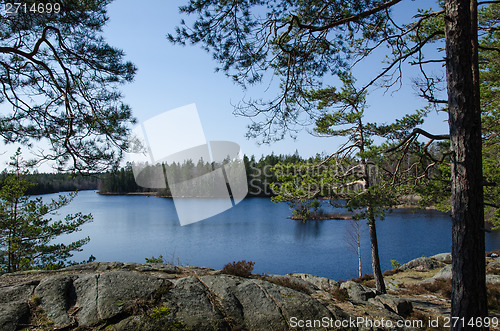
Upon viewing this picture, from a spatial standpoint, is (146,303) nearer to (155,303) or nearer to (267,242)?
(155,303)

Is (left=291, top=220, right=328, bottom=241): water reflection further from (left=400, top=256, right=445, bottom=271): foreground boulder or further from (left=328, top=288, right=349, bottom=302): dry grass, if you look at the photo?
(left=328, top=288, right=349, bottom=302): dry grass

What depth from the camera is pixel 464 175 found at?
3.47 metres

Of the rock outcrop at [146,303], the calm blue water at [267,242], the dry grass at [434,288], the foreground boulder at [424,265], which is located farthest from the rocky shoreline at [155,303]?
the calm blue water at [267,242]

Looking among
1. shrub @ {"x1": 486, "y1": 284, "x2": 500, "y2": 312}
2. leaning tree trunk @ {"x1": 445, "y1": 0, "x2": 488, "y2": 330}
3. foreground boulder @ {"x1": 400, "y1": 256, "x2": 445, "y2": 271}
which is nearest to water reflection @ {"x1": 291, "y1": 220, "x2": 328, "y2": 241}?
foreground boulder @ {"x1": 400, "y1": 256, "x2": 445, "y2": 271}

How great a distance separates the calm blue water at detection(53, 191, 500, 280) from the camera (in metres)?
19.3

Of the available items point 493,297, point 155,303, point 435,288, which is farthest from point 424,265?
point 155,303

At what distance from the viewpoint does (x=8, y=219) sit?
809cm

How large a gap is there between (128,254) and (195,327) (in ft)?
61.5

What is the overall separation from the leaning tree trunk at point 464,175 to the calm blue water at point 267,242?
47.1ft

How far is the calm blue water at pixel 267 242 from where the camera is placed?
759 inches

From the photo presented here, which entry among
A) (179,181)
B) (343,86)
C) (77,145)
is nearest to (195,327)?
(77,145)

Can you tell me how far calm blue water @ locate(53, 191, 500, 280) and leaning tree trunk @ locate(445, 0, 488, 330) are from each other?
14348 millimetres

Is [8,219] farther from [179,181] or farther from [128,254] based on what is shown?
[179,181]

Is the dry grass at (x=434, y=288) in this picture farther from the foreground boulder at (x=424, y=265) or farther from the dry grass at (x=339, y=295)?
the dry grass at (x=339, y=295)
